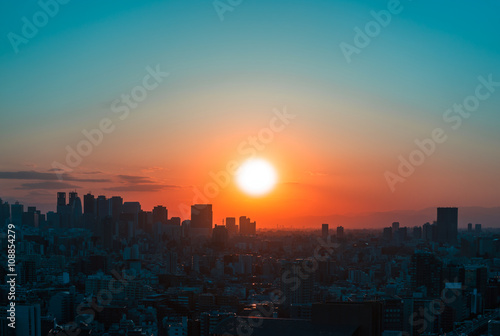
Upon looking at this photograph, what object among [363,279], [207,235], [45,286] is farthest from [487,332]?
[207,235]

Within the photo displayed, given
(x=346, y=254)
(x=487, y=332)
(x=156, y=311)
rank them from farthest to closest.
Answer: (x=346, y=254) → (x=156, y=311) → (x=487, y=332)

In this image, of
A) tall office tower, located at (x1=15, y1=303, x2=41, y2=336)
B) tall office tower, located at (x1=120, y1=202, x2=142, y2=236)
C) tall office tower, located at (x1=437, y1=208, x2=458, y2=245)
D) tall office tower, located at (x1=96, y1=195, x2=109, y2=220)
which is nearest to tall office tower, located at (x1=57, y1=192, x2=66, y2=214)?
tall office tower, located at (x1=96, y1=195, x2=109, y2=220)

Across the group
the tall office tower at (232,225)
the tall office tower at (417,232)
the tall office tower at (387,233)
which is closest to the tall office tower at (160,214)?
the tall office tower at (232,225)

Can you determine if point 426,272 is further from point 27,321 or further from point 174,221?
point 174,221

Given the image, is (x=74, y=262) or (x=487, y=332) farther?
(x=74, y=262)

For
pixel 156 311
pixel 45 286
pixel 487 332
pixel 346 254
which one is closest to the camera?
pixel 487 332

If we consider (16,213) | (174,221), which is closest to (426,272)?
(16,213)

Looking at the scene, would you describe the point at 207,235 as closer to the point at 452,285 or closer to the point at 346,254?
the point at 346,254
